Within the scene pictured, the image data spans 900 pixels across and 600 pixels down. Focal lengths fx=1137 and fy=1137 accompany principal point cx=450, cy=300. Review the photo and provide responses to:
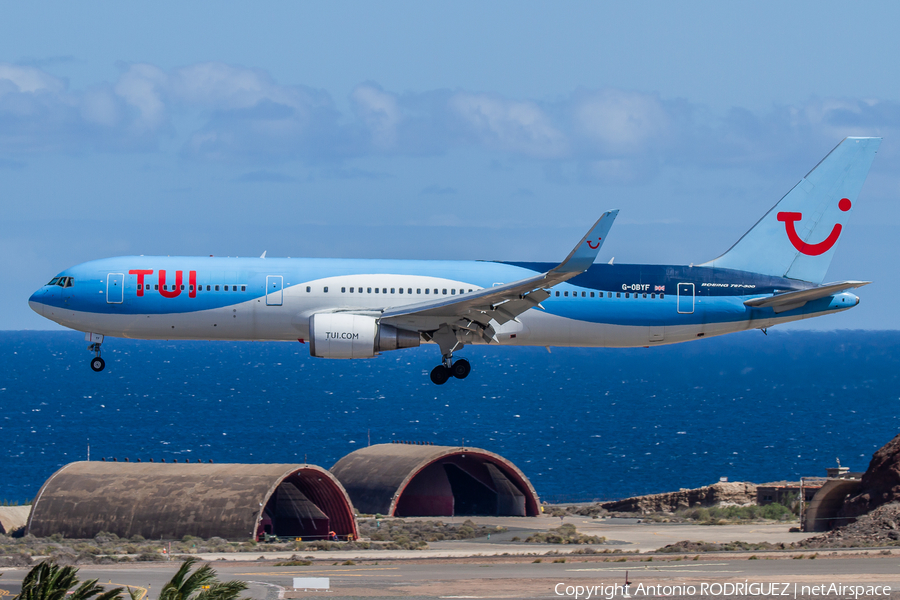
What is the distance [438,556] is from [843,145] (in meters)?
28.4

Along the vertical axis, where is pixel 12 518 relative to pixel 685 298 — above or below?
below

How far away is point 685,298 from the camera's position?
157 ft

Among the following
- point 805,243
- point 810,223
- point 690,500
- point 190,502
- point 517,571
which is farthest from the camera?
point 690,500

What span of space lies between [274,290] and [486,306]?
28.5ft

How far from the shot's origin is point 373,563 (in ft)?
180

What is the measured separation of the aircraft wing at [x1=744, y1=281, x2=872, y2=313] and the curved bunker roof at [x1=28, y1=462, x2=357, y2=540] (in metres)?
30.7

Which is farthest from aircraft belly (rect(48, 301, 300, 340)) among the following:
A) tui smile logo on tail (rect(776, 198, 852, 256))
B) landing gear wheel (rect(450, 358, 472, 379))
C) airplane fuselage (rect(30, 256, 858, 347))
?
tui smile logo on tail (rect(776, 198, 852, 256))

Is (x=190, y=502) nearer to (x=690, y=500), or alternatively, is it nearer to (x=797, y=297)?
(x=797, y=297)

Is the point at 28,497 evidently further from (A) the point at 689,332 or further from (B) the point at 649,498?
(A) the point at 689,332

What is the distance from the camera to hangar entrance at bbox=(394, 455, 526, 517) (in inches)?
3319

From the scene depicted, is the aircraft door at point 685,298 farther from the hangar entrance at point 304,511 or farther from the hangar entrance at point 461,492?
the hangar entrance at point 461,492

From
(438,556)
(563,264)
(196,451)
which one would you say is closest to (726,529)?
(438,556)

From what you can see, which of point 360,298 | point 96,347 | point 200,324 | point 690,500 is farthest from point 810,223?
→ point 690,500

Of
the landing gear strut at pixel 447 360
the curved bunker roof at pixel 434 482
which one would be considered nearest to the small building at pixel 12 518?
the curved bunker roof at pixel 434 482
